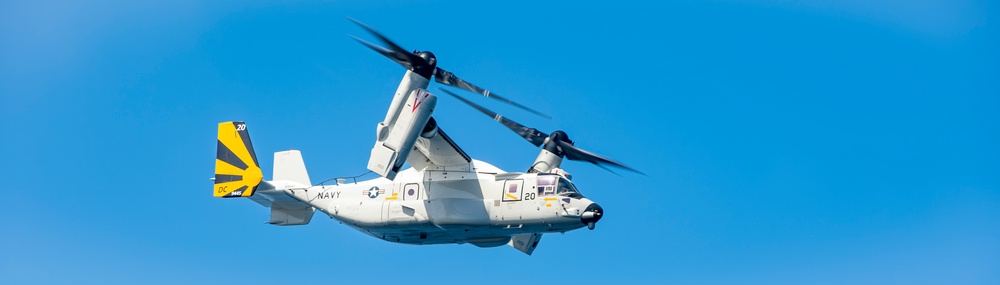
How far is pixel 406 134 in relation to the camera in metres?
31.5

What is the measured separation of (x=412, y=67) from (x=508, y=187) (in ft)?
13.8

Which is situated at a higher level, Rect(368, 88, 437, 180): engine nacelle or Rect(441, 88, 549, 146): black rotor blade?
Rect(441, 88, 549, 146): black rotor blade

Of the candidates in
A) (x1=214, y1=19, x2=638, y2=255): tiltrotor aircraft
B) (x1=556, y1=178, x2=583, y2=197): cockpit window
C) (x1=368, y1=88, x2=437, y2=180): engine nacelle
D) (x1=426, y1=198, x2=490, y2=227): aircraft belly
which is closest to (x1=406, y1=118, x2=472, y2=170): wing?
(x1=214, y1=19, x2=638, y2=255): tiltrotor aircraft

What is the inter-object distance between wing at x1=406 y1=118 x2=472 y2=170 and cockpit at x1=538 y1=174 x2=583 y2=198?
7.45ft

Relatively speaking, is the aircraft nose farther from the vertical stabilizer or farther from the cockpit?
the vertical stabilizer

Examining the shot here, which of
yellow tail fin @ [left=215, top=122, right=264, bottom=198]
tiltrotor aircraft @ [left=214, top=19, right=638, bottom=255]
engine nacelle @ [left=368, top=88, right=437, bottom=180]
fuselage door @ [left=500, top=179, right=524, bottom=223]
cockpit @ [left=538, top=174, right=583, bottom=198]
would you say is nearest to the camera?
engine nacelle @ [left=368, top=88, right=437, bottom=180]

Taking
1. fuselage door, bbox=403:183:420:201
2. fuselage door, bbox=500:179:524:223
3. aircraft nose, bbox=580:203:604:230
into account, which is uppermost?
fuselage door, bbox=403:183:420:201

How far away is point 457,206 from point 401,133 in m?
3.06

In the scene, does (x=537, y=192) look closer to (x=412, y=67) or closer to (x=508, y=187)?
(x=508, y=187)

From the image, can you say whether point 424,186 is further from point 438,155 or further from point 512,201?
point 512,201

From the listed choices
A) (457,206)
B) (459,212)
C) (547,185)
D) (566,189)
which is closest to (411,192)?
(457,206)

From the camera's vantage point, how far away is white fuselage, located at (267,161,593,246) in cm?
3284

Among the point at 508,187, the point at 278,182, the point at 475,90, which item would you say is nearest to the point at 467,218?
the point at 508,187

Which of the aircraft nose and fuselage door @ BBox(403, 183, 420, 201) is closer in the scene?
the aircraft nose
